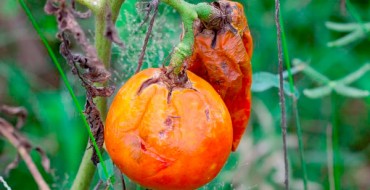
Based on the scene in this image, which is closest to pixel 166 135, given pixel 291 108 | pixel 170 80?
pixel 170 80

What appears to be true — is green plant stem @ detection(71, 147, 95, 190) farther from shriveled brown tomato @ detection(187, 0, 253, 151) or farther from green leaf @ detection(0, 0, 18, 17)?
green leaf @ detection(0, 0, 18, 17)

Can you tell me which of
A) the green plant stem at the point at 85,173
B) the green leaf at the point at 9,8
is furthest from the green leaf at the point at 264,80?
Answer: the green leaf at the point at 9,8

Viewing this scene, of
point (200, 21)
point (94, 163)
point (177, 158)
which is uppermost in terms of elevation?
point (200, 21)

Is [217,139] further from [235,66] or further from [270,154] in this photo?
[270,154]

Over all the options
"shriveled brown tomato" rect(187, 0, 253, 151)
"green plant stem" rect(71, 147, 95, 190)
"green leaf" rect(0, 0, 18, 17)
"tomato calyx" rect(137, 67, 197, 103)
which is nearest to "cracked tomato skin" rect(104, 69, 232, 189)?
"tomato calyx" rect(137, 67, 197, 103)

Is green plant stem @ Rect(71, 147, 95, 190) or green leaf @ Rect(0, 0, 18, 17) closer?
green plant stem @ Rect(71, 147, 95, 190)

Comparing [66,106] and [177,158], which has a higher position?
[177,158]

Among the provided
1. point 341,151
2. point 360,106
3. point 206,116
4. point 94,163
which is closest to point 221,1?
point 206,116
